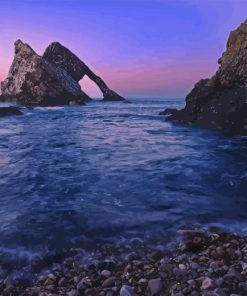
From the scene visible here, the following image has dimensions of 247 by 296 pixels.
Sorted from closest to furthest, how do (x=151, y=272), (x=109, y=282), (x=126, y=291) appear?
1. (x=126, y=291)
2. (x=109, y=282)
3. (x=151, y=272)

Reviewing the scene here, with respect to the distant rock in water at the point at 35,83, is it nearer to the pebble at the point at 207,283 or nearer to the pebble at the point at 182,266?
the pebble at the point at 182,266

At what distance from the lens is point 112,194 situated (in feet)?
32.6

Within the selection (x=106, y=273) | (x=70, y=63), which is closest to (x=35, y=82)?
(x=70, y=63)

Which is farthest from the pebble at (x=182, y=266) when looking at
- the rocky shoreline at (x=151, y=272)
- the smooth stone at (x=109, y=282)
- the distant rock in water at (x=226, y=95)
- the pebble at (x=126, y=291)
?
the distant rock in water at (x=226, y=95)

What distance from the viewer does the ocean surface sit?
7133 mm

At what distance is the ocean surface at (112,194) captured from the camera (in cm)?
713

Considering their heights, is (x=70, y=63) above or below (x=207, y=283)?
above

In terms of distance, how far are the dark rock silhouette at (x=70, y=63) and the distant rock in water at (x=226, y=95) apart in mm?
82420

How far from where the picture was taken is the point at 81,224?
7.66 m

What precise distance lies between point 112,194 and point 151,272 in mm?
4579

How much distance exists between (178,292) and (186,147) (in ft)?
47.4

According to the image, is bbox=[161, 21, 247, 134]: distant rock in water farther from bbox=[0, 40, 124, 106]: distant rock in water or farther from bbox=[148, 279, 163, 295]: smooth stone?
bbox=[0, 40, 124, 106]: distant rock in water

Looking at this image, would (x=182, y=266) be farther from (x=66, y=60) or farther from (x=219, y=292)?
(x=66, y=60)

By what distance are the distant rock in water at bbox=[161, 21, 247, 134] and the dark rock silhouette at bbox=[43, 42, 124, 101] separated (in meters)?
82.4
